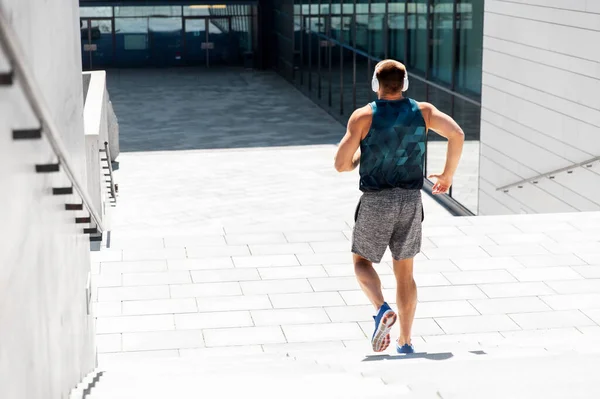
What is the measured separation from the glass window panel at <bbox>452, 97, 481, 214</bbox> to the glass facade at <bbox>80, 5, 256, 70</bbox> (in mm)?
22515

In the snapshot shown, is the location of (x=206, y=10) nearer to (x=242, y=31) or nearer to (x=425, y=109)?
(x=242, y=31)

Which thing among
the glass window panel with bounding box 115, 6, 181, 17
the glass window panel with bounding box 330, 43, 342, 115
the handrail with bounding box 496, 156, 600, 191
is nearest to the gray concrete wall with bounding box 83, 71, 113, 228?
the handrail with bounding box 496, 156, 600, 191

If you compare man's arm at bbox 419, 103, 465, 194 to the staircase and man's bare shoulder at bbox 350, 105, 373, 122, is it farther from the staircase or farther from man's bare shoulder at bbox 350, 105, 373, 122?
the staircase

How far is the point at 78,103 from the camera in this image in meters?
5.87

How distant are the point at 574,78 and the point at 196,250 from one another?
20.5ft

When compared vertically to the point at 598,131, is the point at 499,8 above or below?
above

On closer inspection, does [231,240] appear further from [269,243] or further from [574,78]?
[574,78]

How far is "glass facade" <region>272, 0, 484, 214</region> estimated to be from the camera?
17172 millimetres

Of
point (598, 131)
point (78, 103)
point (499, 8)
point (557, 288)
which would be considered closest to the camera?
point (78, 103)

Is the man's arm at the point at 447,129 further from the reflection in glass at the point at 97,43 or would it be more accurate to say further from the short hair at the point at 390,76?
the reflection in glass at the point at 97,43

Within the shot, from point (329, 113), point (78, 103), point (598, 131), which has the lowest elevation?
point (329, 113)

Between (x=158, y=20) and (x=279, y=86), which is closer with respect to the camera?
(x=279, y=86)

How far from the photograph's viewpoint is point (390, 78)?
5.49 meters

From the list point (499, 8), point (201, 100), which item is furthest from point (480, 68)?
point (201, 100)
